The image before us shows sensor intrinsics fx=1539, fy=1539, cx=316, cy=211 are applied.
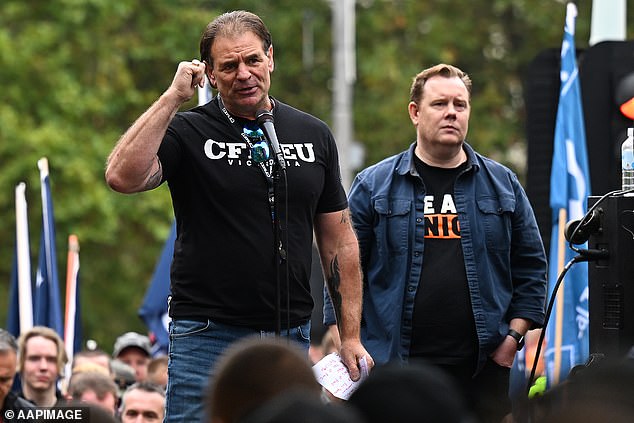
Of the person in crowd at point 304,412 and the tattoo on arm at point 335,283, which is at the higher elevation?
the tattoo on arm at point 335,283

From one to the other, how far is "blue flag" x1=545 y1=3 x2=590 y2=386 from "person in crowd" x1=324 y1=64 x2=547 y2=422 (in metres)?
1.82

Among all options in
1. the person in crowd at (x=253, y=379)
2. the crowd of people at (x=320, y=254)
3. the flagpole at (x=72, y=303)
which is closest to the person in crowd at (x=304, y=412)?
Answer: the crowd of people at (x=320, y=254)

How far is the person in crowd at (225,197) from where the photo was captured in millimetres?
5906

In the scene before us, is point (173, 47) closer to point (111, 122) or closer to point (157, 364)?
point (111, 122)

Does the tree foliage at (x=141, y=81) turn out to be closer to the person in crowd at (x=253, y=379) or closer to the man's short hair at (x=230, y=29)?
the man's short hair at (x=230, y=29)

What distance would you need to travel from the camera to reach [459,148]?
7344mm

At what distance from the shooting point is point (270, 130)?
5980mm

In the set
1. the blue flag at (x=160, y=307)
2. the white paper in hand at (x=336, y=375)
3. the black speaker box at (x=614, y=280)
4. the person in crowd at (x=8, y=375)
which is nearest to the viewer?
the white paper in hand at (x=336, y=375)

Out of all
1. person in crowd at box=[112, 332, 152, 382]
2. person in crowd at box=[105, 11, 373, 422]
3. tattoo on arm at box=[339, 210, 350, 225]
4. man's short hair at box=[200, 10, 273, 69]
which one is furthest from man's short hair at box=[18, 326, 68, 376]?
man's short hair at box=[200, 10, 273, 69]

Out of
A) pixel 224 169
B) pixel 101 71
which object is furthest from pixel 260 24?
pixel 101 71

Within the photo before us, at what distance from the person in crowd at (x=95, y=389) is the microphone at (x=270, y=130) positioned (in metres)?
4.15

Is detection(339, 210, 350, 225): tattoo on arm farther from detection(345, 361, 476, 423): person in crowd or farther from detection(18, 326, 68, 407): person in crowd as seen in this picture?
detection(18, 326, 68, 407): person in crowd

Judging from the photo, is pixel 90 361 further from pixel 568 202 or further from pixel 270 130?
pixel 270 130

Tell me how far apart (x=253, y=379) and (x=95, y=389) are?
6446 mm
